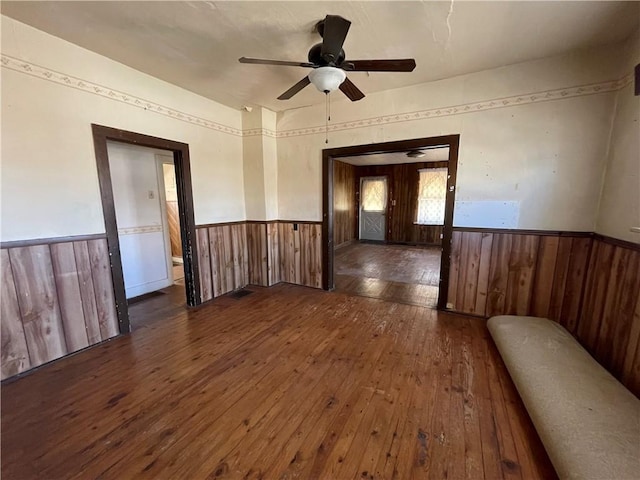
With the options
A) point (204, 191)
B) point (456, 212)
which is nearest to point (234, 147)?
point (204, 191)

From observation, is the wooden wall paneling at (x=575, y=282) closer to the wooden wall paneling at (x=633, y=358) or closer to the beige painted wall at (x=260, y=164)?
the wooden wall paneling at (x=633, y=358)

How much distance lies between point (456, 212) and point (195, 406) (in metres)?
2.97

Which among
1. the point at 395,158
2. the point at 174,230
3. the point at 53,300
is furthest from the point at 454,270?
the point at 174,230

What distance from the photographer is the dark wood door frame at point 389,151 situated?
2.94m

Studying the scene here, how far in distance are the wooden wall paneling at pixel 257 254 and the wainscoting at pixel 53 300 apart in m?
1.86

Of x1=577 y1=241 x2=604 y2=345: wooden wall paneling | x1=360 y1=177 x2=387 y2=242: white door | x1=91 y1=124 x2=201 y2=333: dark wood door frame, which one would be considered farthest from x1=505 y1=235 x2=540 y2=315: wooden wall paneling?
x1=360 y1=177 x2=387 y2=242: white door

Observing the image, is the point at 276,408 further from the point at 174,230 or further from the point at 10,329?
the point at 174,230

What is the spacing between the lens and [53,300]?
2201 mm

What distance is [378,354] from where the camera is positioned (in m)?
2.29

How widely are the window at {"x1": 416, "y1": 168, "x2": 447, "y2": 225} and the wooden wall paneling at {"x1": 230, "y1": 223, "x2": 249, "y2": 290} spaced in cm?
520

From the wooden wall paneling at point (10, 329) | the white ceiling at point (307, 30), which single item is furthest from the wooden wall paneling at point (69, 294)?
the white ceiling at point (307, 30)

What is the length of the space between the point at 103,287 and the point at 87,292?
13 centimetres

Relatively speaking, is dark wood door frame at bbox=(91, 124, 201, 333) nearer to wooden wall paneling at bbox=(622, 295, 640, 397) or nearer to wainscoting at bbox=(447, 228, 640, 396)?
wainscoting at bbox=(447, 228, 640, 396)

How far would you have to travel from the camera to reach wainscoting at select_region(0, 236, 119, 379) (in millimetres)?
1993
